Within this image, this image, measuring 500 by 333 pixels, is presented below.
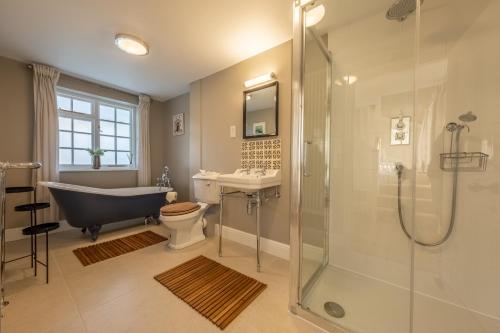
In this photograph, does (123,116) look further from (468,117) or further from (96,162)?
(468,117)

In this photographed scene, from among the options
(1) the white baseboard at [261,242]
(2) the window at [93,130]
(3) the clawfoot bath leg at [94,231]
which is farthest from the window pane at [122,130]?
(1) the white baseboard at [261,242]

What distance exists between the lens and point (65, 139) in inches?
117

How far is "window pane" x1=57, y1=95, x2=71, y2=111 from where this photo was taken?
2.91 m

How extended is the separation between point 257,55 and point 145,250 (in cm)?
262

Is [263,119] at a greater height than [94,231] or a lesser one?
greater

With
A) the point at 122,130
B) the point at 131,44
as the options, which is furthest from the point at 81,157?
the point at 131,44

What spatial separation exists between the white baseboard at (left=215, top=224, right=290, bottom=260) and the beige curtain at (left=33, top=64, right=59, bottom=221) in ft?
7.69

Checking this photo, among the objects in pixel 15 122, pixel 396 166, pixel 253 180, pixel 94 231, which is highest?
pixel 15 122

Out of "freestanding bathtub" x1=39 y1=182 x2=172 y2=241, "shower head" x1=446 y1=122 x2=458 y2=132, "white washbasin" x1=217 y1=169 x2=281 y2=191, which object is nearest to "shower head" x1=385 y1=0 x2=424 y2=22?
"shower head" x1=446 y1=122 x2=458 y2=132

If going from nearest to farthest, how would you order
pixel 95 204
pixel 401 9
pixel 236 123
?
pixel 401 9
pixel 95 204
pixel 236 123

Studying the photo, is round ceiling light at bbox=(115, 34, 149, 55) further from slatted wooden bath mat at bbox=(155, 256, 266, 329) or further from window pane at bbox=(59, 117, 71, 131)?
slatted wooden bath mat at bbox=(155, 256, 266, 329)

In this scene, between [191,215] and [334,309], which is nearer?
[334,309]

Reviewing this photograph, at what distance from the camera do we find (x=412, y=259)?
5.03ft

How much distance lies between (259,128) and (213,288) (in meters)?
1.67
